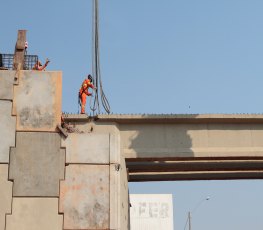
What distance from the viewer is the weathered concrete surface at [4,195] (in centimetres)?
2025

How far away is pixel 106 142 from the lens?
21766 millimetres

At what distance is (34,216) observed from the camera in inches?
802

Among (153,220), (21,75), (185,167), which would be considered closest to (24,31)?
(21,75)

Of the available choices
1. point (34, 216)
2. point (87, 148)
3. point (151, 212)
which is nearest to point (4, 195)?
point (34, 216)

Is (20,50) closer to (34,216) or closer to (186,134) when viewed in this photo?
(34,216)

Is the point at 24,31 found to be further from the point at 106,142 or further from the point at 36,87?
the point at 106,142

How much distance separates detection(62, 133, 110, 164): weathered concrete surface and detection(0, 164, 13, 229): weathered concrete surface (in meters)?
2.43

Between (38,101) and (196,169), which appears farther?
(196,169)

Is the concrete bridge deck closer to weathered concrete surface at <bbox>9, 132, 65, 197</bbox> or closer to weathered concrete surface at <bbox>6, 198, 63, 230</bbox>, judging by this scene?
weathered concrete surface at <bbox>9, 132, 65, 197</bbox>

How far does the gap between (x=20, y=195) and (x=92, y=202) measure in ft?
8.98

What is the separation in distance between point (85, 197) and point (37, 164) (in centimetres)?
225

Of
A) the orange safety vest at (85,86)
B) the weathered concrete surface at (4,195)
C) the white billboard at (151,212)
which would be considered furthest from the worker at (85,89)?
the white billboard at (151,212)

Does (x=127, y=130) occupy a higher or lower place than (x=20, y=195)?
higher

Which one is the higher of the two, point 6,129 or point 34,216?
point 6,129
